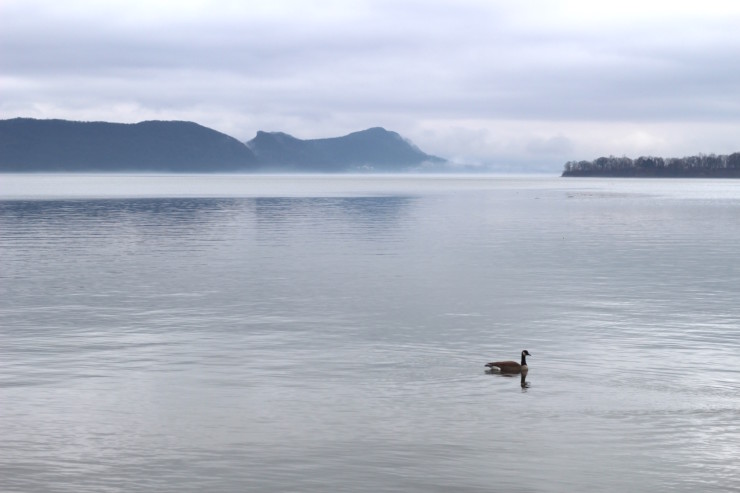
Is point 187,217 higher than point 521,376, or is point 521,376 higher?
point 187,217

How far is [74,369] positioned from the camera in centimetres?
3100

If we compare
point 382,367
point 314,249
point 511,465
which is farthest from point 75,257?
point 511,465

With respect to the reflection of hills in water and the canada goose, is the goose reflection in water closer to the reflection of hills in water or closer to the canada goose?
the canada goose

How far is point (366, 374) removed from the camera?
100 ft

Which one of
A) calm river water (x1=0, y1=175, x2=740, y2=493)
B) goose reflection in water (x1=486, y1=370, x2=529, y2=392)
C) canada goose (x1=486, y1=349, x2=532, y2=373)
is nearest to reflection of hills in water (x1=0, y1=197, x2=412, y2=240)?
calm river water (x1=0, y1=175, x2=740, y2=493)

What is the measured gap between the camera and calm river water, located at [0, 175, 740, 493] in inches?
857

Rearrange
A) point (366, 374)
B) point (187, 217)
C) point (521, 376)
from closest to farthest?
point (521, 376) → point (366, 374) → point (187, 217)

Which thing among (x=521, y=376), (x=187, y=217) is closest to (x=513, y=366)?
(x=521, y=376)

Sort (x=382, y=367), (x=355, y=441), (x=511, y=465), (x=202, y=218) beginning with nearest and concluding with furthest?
(x=511, y=465), (x=355, y=441), (x=382, y=367), (x=202, y=218)

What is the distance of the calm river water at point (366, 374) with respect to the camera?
21.8 m

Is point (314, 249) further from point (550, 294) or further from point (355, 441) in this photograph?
point (355, 441)

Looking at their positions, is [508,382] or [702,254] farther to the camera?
[702,254]

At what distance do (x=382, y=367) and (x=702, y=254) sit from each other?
144 feet

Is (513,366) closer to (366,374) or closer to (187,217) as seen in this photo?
(366,374)
